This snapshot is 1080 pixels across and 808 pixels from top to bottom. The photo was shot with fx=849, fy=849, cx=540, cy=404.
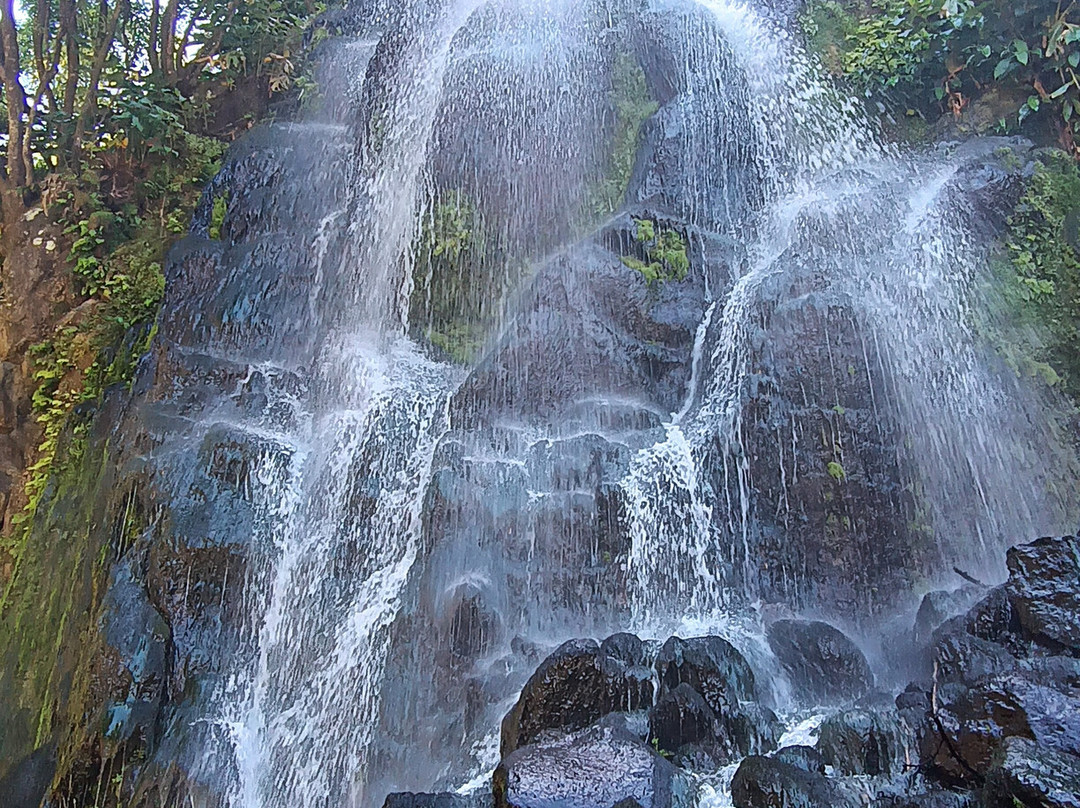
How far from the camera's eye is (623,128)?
13.0 m

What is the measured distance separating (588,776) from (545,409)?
516cm

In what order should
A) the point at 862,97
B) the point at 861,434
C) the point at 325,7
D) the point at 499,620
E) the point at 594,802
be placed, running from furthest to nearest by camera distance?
the point at 325,7 < the point at 862,97 < the point at 861,434 < the point at 499,620 < the point at 594,802

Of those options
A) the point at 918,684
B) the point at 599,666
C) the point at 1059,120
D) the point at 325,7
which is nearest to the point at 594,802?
the point at 599,666

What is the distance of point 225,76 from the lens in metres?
14.1

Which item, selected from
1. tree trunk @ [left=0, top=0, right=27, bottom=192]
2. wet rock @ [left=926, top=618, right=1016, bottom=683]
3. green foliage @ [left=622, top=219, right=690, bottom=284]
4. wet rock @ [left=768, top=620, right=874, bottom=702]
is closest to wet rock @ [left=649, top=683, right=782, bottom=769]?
wet rock @ [left=768, top=620, right=874, bottom=702]

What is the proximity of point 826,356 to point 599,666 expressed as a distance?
4572mm

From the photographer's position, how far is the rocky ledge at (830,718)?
184 inches

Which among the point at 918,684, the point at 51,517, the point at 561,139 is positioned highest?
the point at 561,139

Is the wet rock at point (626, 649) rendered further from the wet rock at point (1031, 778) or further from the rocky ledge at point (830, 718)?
the wet rock at point (1031, 778)

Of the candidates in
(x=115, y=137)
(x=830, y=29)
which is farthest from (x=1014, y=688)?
(x=115, y=137)

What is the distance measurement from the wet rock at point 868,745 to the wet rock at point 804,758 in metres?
0.07

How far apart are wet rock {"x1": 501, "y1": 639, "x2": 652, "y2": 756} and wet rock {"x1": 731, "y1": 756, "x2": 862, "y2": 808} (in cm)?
135

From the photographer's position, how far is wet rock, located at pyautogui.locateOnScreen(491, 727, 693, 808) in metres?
4.75

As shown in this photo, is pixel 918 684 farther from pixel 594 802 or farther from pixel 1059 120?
pixel 1059 120
